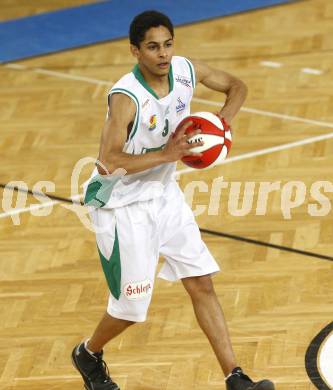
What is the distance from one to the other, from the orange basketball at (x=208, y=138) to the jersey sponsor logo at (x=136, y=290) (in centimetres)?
66

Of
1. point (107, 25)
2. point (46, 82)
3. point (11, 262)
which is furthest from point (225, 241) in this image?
point (107, 25)

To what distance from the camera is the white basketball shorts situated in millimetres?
5762

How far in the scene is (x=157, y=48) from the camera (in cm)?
549

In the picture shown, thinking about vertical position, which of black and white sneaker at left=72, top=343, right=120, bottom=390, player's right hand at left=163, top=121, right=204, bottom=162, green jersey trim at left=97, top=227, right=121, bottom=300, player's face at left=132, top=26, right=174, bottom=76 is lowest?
black and white sneaker at left=72, top=343, right=120, bottom=390

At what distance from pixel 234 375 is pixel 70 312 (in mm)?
1606

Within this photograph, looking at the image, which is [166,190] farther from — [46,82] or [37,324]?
[46,82]

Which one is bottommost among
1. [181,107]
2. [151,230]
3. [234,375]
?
[234,375]

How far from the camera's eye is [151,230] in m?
5.79

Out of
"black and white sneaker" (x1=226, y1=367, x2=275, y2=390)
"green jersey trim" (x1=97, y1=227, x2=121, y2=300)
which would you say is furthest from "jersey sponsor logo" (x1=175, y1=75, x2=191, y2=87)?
"black and white sneaker" (x1=226, y1=367, x2=275, y2=390)

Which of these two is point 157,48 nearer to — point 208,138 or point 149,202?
point 208,138

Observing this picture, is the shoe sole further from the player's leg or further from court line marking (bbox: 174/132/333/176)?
court line marking (bbox: 174/132/333/176)

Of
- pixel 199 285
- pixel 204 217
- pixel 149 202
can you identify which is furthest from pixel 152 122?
pixel 204 217

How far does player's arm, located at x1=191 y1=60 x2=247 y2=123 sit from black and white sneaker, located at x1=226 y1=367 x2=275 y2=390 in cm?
132

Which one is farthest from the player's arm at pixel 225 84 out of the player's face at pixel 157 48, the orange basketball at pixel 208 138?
the player's face at pixel 157 48
